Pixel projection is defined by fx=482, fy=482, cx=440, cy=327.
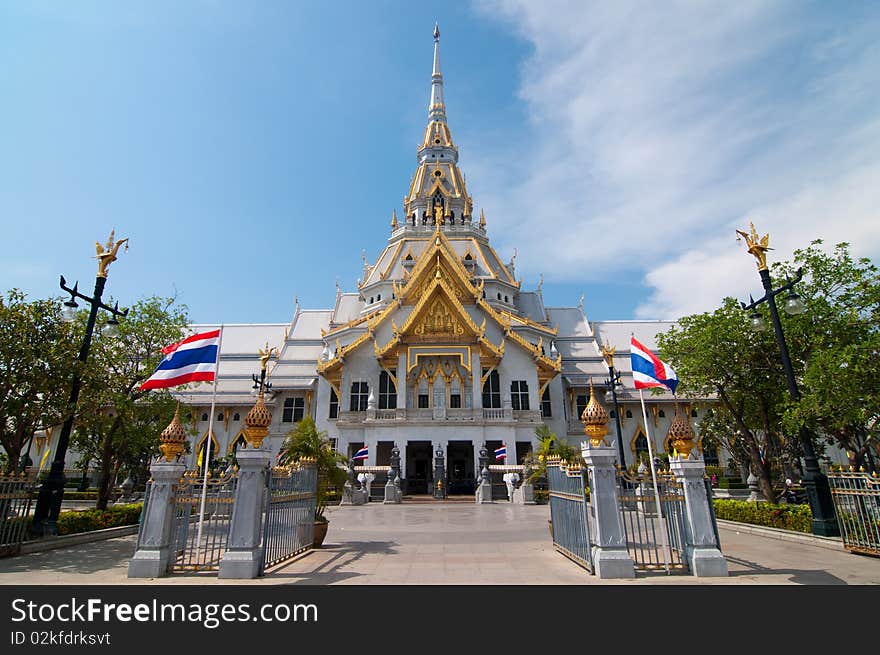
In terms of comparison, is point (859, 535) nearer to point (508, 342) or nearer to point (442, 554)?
point (442, 554)

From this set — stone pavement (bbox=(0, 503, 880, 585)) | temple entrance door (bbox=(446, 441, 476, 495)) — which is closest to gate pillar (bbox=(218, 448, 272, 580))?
stone pavement (bbox=(0, 503, 880, 585))

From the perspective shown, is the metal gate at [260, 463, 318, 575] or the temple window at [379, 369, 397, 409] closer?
the metal gate at [260, 463, 318, 575]

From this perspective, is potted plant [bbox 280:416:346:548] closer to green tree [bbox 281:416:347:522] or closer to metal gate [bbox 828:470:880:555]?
green tree [bbox 281:416:347:522]

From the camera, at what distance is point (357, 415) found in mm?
29922

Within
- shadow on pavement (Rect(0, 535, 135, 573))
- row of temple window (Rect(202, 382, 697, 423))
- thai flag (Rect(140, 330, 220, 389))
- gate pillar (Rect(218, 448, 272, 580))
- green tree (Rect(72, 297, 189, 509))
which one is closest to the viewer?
gate pillar (Rect(218, 448, 272, 580))

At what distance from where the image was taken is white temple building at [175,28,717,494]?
29078 millimetres

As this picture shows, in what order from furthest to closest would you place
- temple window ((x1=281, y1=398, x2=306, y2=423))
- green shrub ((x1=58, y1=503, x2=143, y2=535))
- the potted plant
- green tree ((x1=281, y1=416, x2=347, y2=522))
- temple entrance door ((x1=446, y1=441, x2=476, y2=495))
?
1. temple window ((x1=281, y1=398, x2=306, y2=423))
2. temple entrance door ((x1=446, y1=441, x2=476, y2=495))
3. green shrub ((x1=58, y1=503, x2=143, y2=535))
4. green tree ((x1=281, y1=416, x2=347, y2=522))
5. the potted plant

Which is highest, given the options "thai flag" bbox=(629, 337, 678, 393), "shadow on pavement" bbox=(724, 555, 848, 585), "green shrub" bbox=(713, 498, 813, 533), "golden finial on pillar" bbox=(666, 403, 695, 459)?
"thai flag" bbox=(629, 337, 678, 393)

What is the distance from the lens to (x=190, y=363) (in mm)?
9555

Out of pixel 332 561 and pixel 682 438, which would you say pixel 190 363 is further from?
pixel 682 438

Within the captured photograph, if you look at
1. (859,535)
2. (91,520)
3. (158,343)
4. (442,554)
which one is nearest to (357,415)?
(158,343)

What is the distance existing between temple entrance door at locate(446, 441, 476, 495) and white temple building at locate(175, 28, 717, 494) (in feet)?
0.25

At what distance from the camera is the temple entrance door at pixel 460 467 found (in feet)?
94.6

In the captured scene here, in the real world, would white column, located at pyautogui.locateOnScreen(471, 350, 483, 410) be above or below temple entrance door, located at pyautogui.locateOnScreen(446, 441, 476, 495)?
above
